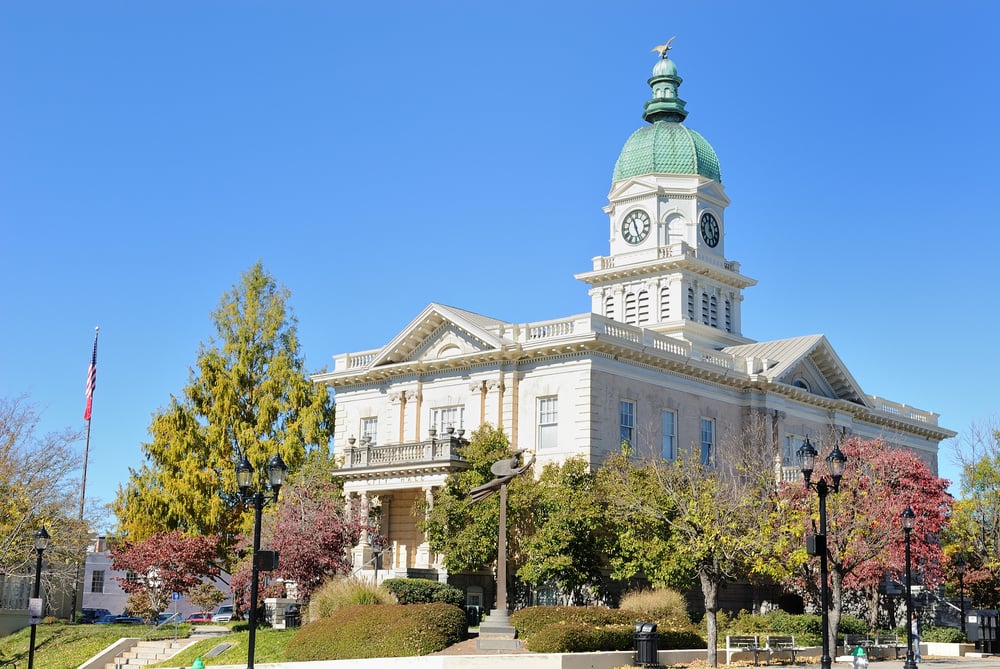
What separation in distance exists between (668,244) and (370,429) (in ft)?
58.1

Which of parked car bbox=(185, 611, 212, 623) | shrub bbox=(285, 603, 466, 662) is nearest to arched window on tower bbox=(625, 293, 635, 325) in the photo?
parked car bbox=(185, 611, 212, 623)

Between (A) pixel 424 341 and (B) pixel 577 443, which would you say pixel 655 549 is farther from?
(A) pixel 424 341

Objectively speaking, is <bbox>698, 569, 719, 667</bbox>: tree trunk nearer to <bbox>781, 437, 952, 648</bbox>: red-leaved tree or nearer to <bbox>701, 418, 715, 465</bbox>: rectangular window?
<bbox>781, 437, 952, 648</bbox>: red-leaved tree

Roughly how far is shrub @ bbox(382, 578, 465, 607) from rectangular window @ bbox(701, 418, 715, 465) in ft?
46.0

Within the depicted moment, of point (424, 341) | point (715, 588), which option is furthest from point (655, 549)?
point (424, 341)

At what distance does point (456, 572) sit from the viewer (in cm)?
4562

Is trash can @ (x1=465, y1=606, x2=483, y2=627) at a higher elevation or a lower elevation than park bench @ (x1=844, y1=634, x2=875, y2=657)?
higher

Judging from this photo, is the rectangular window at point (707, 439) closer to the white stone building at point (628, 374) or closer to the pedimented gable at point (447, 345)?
the white stone building at point (628, 374)

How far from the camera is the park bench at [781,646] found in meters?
39.2

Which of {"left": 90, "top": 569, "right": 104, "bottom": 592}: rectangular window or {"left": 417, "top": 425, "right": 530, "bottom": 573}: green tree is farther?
{"left": 90, "top": 569, "right": 104, "bottom": 592}: rectangular window

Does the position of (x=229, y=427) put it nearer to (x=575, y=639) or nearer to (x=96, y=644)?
(x=96, y=644)

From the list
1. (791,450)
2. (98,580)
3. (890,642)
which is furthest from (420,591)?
(98,580)

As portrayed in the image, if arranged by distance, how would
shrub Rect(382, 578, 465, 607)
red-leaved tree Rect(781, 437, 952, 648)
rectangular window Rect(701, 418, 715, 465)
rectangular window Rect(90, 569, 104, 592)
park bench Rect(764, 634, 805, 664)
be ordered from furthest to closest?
1. rectangular window Rect(90, 569, 104, 592)
2. rectangular window Rect(701, 418, 715, 465)
3. shrub Rect(382, 578, 465, 607)
4. park bench Rect(764, 634, 805, 664)
5. red-leaved tree Rect(781, 437, 952, 648)

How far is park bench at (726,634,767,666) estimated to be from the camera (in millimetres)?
37622
